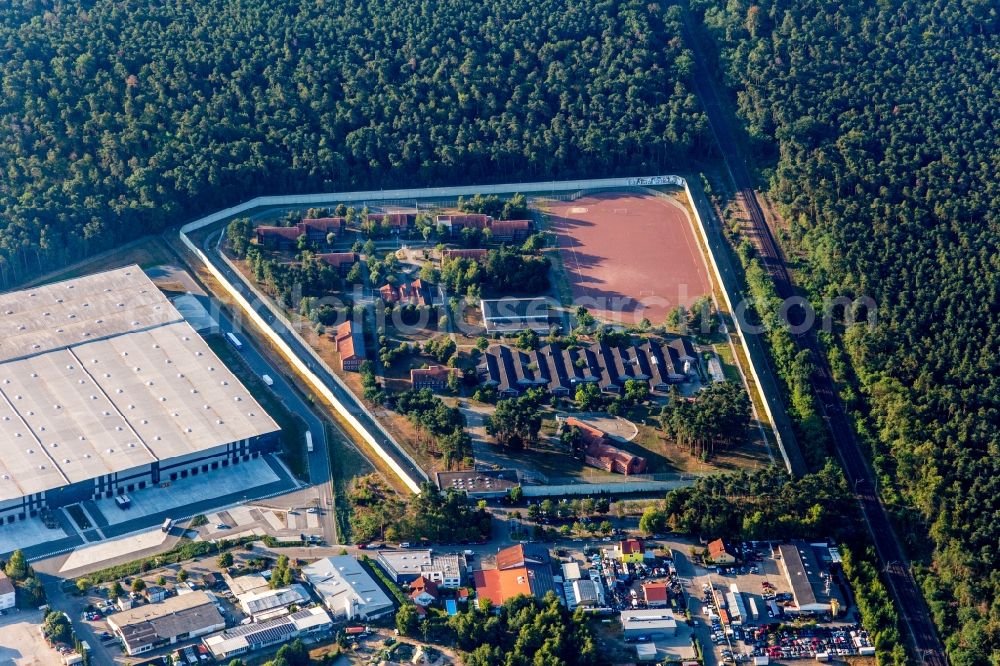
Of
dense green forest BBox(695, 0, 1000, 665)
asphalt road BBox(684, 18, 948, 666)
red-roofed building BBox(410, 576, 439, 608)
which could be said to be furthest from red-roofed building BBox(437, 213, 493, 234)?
red-roofed building BBox(410, 576, 439, 608)

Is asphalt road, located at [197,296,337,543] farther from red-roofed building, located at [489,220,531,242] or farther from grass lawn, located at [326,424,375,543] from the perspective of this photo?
red-roofed building, located at [489,220,531,242]

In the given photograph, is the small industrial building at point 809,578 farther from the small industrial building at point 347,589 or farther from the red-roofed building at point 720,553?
the small industrial building at point 347,589

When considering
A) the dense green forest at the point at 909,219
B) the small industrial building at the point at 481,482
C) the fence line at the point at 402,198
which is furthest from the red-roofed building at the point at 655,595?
the fence line at the point at 402,198

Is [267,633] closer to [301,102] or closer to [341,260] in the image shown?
[341,260]

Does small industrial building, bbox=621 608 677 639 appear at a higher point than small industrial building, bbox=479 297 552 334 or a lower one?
lower

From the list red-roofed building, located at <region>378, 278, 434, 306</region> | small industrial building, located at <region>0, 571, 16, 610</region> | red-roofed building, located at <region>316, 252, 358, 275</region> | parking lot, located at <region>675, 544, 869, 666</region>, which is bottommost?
parking lot, located at <region>675, 544, 869, 666</region>

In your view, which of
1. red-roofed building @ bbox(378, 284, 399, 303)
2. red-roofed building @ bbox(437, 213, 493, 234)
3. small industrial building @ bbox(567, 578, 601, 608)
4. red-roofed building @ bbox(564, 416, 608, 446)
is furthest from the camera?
red-roofed building @ bbox(437, 213, 493, 234)
